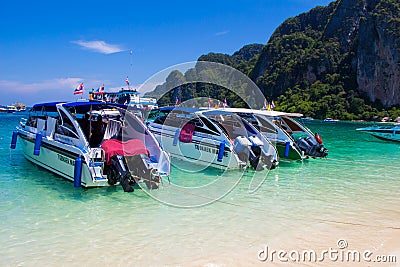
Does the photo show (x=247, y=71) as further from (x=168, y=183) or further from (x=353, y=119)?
(x=168, y=183)

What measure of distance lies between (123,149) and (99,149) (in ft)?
2.20

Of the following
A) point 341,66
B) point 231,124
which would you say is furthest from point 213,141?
point 341,66

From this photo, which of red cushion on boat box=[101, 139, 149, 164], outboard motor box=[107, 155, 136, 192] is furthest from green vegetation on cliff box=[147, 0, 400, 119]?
outboard motor box=[107, 155, 136, 192]

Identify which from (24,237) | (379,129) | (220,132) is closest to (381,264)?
(24,237)

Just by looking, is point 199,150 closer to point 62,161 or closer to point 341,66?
point 62,161

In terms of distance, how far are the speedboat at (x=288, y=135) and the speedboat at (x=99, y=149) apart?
465 centimetres

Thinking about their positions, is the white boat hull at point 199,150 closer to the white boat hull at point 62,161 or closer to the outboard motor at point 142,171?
the outboard motor at point 142,171

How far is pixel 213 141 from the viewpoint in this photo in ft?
42.3

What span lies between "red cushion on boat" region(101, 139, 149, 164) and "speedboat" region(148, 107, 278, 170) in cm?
381

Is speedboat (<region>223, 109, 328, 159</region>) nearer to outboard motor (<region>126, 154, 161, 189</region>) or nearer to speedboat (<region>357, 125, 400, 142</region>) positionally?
outboard motor (<region>126, 154, 161, 189</region>)

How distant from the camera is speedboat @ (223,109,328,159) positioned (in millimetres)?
15000

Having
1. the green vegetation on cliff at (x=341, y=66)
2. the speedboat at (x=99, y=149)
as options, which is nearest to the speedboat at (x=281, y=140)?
the speedboat at (x=99, y=149)

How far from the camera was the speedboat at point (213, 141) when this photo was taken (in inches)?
498

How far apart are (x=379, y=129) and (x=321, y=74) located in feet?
296
